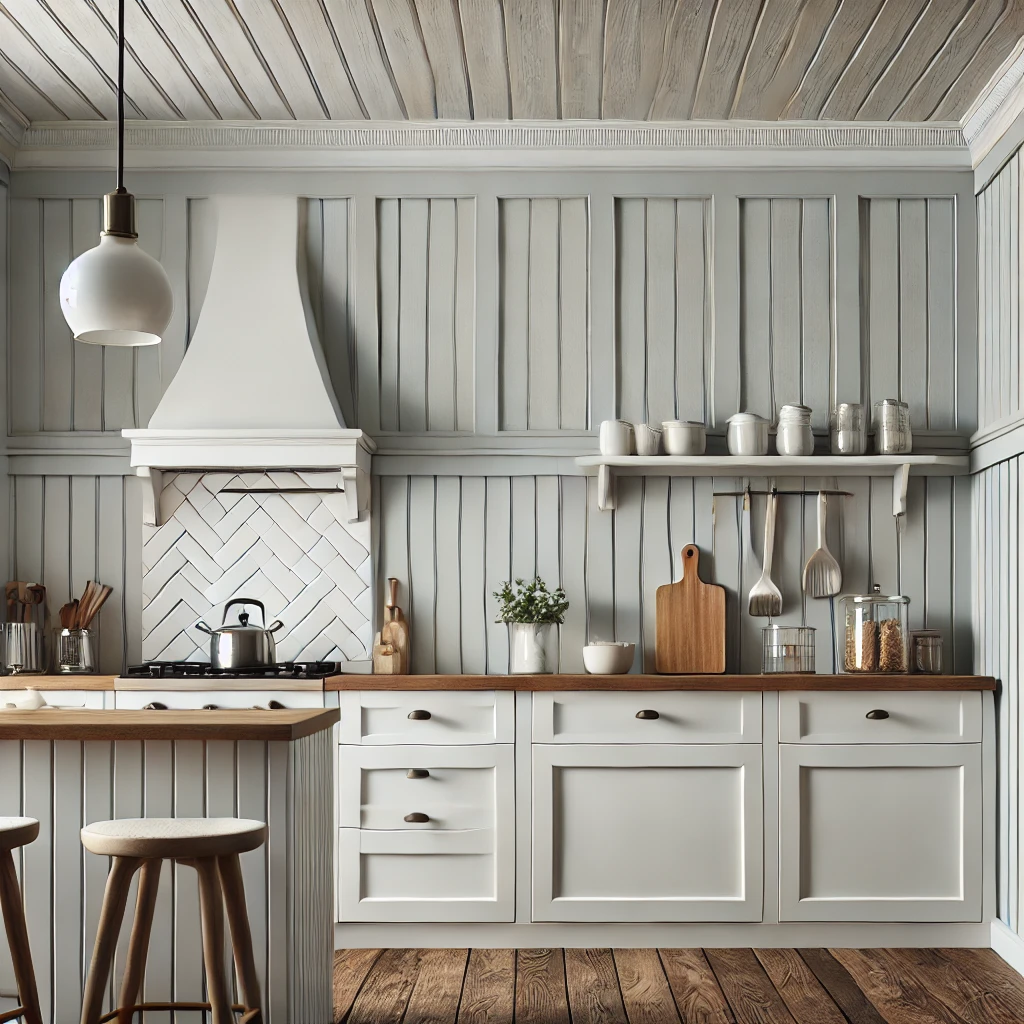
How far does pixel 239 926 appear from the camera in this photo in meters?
2.21

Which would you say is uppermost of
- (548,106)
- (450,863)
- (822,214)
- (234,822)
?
(548,106)

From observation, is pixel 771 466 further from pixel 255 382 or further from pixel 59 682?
pixel 59 682

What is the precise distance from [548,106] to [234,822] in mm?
2719

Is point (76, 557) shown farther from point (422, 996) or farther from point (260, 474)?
point (422, 996)

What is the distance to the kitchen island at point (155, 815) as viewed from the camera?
241 centimetres

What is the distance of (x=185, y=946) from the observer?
2412mm

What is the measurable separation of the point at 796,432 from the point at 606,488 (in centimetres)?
70

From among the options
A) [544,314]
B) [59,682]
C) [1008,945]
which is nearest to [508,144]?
[544,314]

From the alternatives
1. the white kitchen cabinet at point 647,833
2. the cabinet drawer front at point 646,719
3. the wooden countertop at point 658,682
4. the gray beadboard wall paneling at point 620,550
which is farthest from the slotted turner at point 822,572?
the white kitchen cabinet at point 647,833

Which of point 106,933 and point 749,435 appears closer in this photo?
point 106,933

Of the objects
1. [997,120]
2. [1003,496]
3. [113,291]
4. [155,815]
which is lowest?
[155,815]

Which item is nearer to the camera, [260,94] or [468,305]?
[260,94]

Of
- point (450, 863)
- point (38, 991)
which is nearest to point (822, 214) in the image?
point (450, 863)

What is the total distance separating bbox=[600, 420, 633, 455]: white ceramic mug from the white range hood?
2.76 feet
